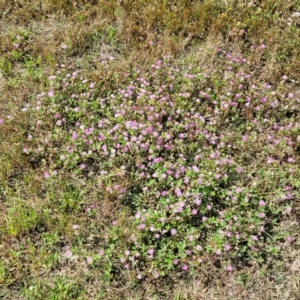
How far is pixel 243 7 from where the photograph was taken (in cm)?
719

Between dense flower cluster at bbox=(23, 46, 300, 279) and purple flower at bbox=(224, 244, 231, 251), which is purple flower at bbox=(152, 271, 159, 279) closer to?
dense flower cluster at bbox=(23, 46, 300, 279)

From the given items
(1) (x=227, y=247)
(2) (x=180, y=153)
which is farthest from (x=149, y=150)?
(1) (x=227, y=247)

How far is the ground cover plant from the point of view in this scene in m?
4.71

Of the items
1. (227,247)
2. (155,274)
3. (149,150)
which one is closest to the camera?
(155,274)

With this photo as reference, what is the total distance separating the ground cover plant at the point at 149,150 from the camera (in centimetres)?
471

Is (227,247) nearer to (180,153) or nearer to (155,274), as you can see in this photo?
(155,274)

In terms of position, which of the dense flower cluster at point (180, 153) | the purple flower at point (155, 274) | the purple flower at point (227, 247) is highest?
the dense flower cluster at point (180, 153)

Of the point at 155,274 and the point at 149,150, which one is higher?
the point at 149,150

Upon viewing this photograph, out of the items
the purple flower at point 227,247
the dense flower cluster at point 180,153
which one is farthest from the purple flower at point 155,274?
the purple flower at point 227,247

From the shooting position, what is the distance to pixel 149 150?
5.38m

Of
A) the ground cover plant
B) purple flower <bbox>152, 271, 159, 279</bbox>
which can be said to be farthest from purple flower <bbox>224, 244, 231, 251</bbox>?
purple flower <bbox>152, 271, 159, 279</bbox>

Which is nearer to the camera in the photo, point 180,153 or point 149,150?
point 149,150

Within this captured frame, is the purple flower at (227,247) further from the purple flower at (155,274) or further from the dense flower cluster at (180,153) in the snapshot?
the purple flower at (155,274)

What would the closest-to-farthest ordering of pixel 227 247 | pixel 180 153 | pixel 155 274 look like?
pixel 155 274
pixel 227 247
pixel 180 153
